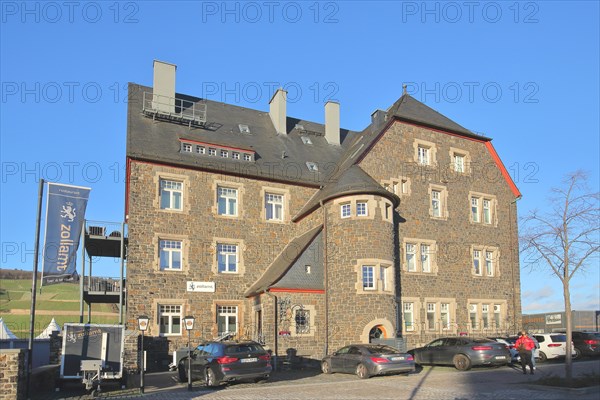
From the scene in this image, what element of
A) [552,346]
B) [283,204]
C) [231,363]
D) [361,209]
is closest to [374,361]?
[231,363]

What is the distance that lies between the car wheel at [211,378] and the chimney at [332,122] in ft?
68.8

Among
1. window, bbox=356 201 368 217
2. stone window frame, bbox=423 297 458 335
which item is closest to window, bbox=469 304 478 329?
stone window frame, bbox=423 297 458 335

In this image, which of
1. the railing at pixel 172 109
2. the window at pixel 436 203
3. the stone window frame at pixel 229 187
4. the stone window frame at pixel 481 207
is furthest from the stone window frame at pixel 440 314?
the railing at pixel 172 109

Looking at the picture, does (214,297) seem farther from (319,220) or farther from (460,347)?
(460,347)

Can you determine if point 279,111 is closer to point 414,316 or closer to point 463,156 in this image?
point 463,156

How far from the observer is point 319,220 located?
27891mm

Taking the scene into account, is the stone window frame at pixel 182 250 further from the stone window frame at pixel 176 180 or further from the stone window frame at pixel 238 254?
the stone window frame at pixel 238 254

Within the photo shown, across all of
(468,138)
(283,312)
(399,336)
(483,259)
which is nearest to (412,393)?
(283,312)

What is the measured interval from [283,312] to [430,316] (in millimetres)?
8351

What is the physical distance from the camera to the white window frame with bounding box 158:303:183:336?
25422mm

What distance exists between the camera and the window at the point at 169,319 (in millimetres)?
25469

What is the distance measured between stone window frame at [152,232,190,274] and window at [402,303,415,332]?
1072cm

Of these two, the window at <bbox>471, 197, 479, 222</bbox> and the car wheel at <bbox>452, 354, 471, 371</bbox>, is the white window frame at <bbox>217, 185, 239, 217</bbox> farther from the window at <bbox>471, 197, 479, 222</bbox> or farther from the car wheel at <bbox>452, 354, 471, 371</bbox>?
the window at <bbox>471, 197, 479, 222</bbox>

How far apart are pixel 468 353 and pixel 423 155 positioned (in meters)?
13.4
